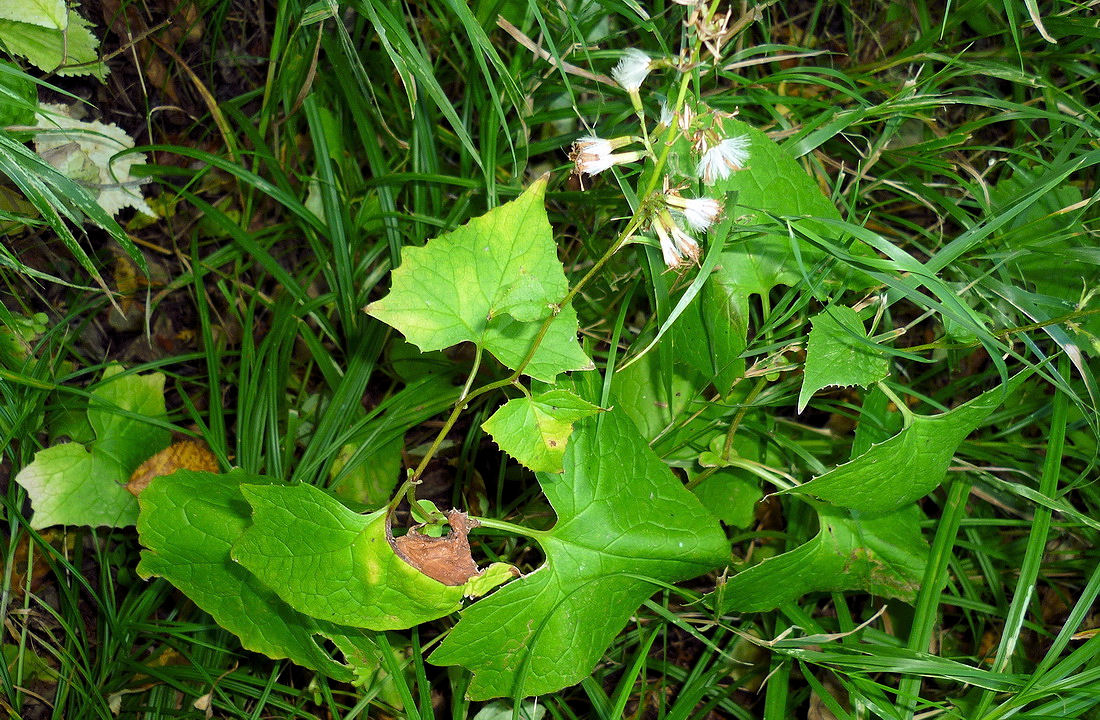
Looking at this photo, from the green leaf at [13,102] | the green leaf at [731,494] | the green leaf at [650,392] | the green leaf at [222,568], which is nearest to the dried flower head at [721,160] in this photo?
the green leaf at [650,392]

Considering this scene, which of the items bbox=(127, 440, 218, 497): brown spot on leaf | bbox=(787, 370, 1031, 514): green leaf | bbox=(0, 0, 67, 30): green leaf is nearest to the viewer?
bbox=(787, 370, 1031, 514): green leaf

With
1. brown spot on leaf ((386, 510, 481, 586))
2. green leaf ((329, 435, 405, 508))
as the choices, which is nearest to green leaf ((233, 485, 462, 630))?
brown spot on leaf ((386, 510, 481, 586))

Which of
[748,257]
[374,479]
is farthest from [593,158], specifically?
[374,479]

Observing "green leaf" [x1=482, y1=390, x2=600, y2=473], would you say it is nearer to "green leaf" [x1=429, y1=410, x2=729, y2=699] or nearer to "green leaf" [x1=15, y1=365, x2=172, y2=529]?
"green leaf" [x1=429, y1=410, x2=729, y2=699]

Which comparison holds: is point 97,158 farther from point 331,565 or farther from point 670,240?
point 670,240

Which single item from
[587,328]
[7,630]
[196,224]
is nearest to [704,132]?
[587,328]

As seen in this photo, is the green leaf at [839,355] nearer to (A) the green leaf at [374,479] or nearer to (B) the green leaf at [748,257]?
(B) the green leaf at [748,257]

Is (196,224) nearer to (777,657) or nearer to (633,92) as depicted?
(633,92)
